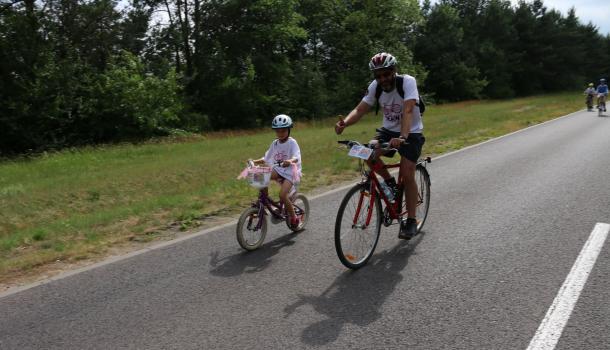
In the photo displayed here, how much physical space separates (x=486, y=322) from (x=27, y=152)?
2118 centimetres

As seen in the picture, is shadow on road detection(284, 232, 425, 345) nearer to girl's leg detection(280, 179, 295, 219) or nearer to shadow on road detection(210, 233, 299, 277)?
shadow on road detection(210, 233, 299, 277)

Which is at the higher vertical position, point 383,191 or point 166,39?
point 166,39

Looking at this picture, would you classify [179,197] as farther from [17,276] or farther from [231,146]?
[231,146]

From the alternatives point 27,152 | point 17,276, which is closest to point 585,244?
point 17,276

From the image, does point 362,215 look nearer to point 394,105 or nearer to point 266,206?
point 394,105

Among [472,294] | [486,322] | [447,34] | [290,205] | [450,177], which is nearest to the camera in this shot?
[486,322]

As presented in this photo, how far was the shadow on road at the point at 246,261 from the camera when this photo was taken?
4953 millimetres

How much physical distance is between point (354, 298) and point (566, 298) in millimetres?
1743

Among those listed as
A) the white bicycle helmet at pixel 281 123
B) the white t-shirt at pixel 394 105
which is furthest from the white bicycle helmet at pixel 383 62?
the white bicycle helmet at pixel 281 123

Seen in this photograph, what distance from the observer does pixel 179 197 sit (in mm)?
8977

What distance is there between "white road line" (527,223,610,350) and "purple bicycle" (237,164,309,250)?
10.6 ft

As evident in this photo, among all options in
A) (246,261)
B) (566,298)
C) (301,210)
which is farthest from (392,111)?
(566,298)

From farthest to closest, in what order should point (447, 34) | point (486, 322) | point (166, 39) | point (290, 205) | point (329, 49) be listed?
1. point (447, 34)
2. point (329, 49)
3. point (166, 39)
4. point (290, 205)
5. point (486, 322)

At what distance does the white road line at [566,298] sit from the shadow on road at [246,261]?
8.82 ft
